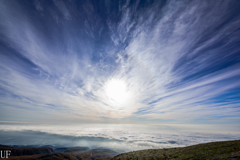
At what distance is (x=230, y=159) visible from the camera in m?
10.4

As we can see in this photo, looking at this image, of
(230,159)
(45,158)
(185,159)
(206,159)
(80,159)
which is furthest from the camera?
(80,159)

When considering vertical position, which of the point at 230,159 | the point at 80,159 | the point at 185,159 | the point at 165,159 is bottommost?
the point at 80,159

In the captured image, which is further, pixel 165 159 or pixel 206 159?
pixel 165 159

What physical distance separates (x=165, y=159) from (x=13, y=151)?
337 m


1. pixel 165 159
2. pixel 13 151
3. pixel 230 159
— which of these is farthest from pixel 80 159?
pixel 230 159

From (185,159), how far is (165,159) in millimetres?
4625

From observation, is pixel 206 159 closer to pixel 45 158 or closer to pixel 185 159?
pixel 185 159

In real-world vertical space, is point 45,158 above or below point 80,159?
above

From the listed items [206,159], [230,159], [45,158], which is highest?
[230,159]

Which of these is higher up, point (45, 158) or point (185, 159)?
point (185, 159)

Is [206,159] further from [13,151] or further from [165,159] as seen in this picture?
[13,151]

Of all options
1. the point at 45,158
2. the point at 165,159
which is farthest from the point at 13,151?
the point at 165,159

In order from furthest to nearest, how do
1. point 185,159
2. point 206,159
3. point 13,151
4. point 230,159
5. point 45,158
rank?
1. point 13,151
2. point 45,158
3. point 185,159
4. point 206,159
5. point 230,159

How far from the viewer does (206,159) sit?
13.3 metres
